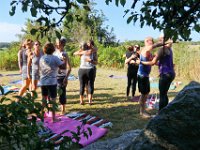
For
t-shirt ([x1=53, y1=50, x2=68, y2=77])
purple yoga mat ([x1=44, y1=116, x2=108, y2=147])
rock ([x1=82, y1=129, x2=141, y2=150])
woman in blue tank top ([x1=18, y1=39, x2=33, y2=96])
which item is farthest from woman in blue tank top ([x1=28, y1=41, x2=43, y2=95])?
rock ([x1=82, y1=129, x2=141, y2=150])

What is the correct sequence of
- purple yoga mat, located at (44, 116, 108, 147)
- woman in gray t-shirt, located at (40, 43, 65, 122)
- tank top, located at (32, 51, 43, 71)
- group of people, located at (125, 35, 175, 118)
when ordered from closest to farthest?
purple yoga mat, located at (44, 116, 108, 147), group of people, located at (125, 35, 175, 118), woman in gray t-shirt, located at (40, 43, 65, 122), tank top, located at (32, 51, 43, 71)

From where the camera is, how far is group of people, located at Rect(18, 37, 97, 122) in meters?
6.36

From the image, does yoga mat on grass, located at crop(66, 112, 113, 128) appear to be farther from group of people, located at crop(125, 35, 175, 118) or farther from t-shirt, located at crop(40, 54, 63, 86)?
t-shirt, located at crop(40, 54, 63, 86)

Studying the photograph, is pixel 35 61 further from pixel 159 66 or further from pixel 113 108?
pixel 159 66

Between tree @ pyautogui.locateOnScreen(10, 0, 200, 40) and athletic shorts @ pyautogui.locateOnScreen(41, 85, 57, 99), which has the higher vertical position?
tree @ pyautogui.locateOnScreen(10, 0, 200, 40)

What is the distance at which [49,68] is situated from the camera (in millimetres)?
6320

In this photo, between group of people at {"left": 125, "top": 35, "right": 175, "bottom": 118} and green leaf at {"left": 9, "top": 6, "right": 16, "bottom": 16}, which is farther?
group of people at {"left": 125, "top": 35, "right": 175, "bottom": 118}

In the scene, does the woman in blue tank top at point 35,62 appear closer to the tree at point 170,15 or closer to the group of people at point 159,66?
the group of people at point 159,66

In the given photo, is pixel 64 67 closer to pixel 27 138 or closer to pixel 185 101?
pixel 185 101

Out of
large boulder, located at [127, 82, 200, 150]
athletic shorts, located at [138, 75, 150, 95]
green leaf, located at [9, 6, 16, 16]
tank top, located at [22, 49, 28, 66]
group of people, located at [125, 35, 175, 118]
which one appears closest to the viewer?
green leaf, located at [9, 6, 16, 16]

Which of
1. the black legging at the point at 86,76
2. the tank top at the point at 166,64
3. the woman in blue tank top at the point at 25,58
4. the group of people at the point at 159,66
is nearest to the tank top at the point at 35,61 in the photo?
the woman in blue tank top at the point at 25,58

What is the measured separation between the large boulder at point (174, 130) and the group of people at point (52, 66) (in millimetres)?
2803

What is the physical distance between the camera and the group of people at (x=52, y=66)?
6.36m

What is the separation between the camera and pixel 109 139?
5.72m
